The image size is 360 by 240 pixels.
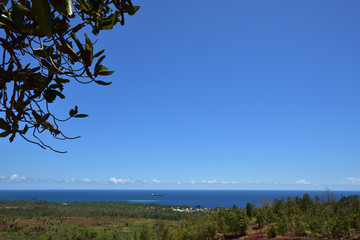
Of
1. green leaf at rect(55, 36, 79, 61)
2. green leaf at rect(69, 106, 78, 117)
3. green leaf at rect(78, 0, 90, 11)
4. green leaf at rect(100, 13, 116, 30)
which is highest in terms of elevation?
green leaf at rect(78, 0, 90, 11)

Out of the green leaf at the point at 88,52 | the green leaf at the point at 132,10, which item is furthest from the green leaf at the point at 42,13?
the green leaf at the point at 132,10

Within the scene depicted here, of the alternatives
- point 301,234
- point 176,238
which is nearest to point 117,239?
point 176,238

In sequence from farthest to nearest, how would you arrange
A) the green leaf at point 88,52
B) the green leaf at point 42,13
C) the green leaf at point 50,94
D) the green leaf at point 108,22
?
1. the green leaf at point 50,94
2. the green leaf at point 108,22
3. the green leaf at point 88,52
4. the green leaf at point 42,13

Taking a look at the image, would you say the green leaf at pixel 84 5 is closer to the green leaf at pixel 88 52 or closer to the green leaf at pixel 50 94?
the green leaf at pixel 88 52

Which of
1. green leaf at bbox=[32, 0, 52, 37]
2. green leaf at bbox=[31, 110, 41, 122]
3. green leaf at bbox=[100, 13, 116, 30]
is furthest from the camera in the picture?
green leaf at bbox=[31, 110, 41, 122]

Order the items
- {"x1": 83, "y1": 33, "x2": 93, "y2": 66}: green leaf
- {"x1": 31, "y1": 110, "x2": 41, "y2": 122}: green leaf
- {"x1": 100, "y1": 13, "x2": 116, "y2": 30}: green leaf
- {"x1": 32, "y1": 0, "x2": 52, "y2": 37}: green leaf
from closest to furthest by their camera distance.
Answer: {"x1": 32, "y1": 0, "x2": 52, "y2": 37}: green leaf, {"x1": 83, "y1": 33, "x2": 93, "y2": 66}: green leaf, {"x1": 100, "y1": 13, "x2": 116, "y2": 30}: green leaf, {"x1": 31, "y1": 110, "x2": 41, "y2": 122}: green leaf

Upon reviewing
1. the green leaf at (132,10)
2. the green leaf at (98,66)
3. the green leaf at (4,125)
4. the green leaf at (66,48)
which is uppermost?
the green leaf at (132,10)

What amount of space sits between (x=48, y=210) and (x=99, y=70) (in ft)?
186

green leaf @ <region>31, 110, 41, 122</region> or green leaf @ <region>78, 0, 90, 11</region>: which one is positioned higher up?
green leaf @ <region>78, 0, 90, 11</region>

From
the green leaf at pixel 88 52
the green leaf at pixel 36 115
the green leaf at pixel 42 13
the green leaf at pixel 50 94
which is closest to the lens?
the green leaf at pixel 42 13

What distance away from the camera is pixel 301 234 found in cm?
839

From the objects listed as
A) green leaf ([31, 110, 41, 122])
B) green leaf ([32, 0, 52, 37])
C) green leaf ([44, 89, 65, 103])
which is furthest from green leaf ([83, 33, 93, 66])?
green leaf ([31, 110, 41, 122])

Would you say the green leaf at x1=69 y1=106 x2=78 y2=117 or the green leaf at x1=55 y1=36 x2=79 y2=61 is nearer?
the green leaf at x1=55 y1=36 x2=79 y2=61

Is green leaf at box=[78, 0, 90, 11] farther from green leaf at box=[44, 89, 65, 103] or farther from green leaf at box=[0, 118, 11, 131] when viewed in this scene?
green leaf at box=[0, 118, 11, 131]
